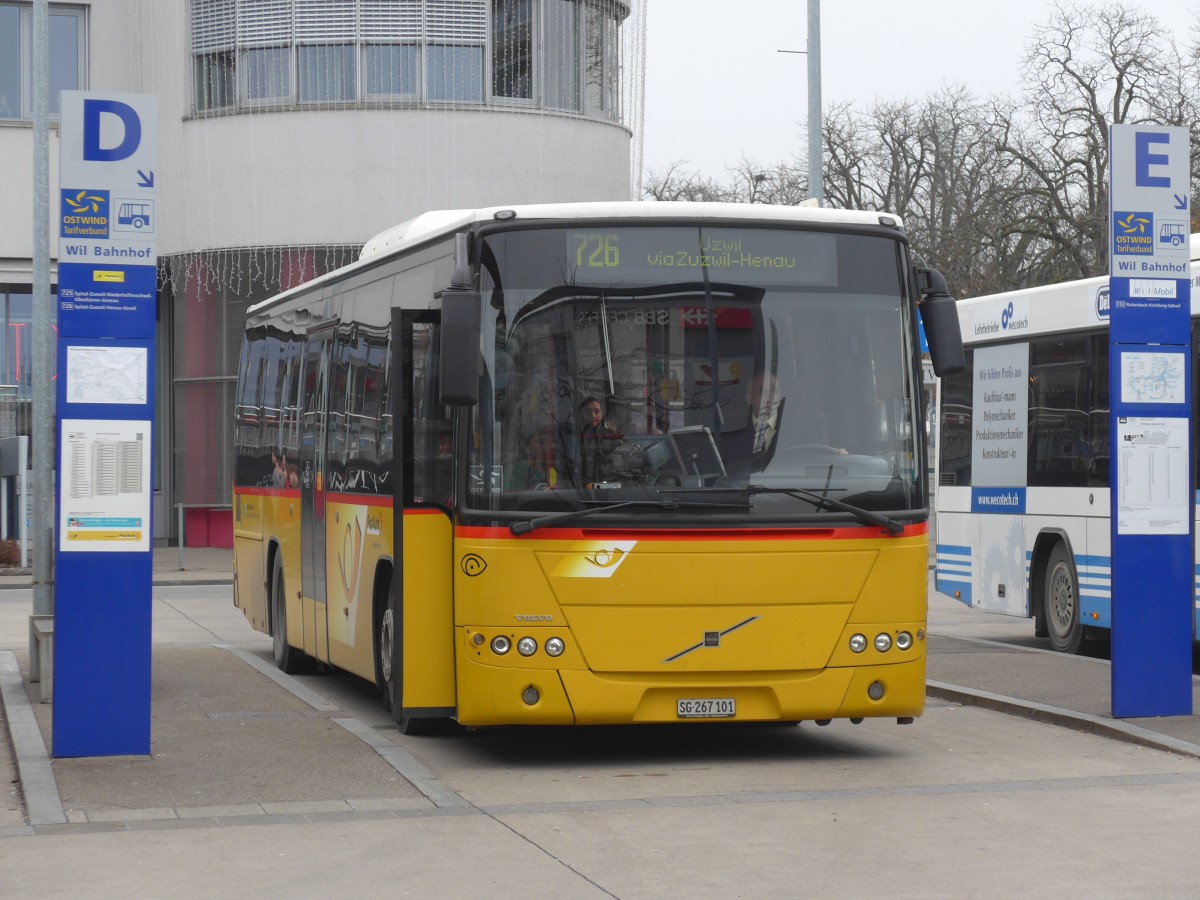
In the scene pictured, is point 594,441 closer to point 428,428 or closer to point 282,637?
point 428,428

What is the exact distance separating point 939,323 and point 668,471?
68.1 inches

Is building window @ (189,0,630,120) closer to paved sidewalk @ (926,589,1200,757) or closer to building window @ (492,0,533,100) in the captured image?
building window @ (492,0,533,100)

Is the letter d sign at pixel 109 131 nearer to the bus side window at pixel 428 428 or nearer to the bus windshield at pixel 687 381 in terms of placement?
the bus side window at pixel 428 428

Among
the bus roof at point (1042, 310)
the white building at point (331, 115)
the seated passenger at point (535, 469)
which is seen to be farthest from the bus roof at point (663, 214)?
the white building at point (331, 115)

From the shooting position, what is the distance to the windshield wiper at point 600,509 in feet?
32.1

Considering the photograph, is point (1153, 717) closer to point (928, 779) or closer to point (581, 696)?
point (928, 779)

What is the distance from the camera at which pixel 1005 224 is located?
43156 mm

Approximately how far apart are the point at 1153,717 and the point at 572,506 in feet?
14.1

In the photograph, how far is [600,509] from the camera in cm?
982

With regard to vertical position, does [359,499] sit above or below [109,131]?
below

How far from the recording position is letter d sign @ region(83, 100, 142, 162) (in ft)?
33.4

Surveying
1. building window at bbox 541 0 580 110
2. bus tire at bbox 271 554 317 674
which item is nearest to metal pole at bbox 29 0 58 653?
bus tire at bbox 271 554 317 674

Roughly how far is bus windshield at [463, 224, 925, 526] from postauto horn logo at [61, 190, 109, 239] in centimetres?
202

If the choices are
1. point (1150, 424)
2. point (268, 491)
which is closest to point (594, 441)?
point (1150, 424)
